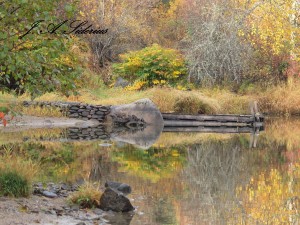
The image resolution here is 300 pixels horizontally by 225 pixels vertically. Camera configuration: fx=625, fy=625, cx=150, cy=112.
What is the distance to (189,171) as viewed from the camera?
546 inches

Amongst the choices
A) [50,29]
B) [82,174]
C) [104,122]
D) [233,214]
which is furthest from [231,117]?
[50,29]

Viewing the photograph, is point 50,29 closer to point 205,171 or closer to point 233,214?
point 233,214

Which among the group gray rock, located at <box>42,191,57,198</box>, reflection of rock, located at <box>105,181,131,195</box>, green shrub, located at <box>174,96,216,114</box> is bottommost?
green shrub, located at <box>174,96,216,114</box>

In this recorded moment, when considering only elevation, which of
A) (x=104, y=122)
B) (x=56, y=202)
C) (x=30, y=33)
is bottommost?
(x=104, y=122)

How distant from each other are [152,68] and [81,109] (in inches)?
279

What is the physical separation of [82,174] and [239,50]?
71.5 feet

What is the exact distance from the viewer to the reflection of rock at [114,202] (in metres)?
9.20

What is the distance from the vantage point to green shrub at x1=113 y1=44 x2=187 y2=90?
31.9 meters

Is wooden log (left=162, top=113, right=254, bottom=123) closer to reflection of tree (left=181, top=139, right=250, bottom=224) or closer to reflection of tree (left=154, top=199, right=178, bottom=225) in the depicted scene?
reflection of tree (left=181, top=139, right=250, bottom=224)

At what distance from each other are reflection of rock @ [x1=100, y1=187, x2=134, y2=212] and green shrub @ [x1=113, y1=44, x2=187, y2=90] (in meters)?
22.1

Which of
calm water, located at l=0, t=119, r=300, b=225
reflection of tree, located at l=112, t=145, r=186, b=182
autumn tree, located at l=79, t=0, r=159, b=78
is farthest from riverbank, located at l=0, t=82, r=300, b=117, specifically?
reflection of tree, located at l=112, t=145, r=186, b=182

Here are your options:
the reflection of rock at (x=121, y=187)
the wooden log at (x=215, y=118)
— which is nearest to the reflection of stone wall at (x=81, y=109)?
the wooden log at (x=215, y=118)

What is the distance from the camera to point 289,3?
24.1 meters

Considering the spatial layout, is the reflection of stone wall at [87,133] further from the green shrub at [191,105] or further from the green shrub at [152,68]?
the green shrub at [152,68]
